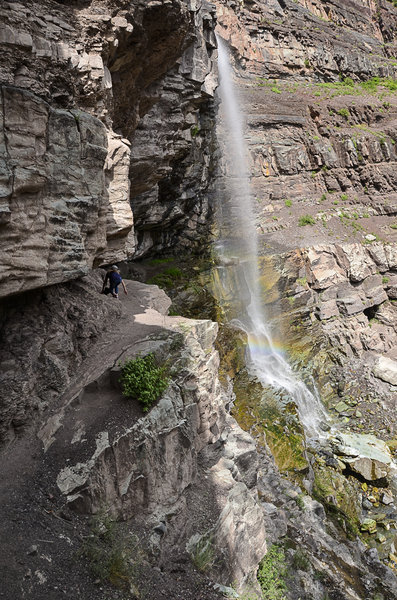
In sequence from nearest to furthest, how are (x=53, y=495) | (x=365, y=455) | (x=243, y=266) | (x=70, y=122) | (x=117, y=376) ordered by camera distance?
(x=53, y=495) < (x=70, y=122) < (x=117, y=376) < (x=365, y=455) < (x=243, y=266)

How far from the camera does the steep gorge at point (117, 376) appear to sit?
5781mm

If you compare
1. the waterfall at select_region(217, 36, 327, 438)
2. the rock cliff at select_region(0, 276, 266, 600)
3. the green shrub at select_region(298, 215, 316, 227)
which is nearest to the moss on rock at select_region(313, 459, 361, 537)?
the waterfall at select_region(217, 36, 327, 438)

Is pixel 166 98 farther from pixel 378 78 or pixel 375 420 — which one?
pixel 378 78

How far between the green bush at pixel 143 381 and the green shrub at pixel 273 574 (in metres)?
4.54

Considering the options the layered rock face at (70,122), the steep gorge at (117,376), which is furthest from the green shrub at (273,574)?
the layered rock face at (70,122)

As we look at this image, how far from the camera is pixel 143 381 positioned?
706 cm

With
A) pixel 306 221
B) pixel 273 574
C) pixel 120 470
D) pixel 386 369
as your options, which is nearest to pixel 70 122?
pixel 120 470

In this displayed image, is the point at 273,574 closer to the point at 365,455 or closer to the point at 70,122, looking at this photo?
the point at 365,455

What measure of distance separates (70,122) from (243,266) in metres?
14.6

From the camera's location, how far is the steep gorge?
578 cm

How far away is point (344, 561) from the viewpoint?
9.98 meters

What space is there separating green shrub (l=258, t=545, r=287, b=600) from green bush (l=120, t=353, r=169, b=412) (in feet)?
14.9

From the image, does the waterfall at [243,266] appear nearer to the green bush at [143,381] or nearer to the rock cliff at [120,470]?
the rock cliff at [120,470]

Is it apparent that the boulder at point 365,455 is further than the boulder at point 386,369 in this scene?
No
